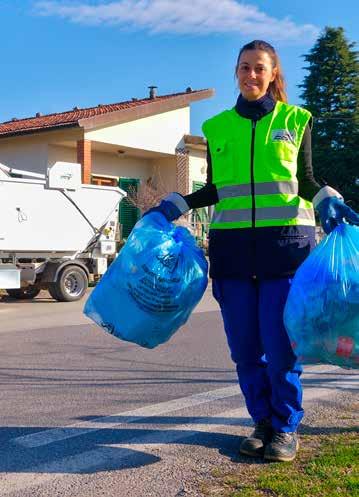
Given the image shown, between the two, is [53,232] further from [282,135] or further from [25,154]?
[282,135]

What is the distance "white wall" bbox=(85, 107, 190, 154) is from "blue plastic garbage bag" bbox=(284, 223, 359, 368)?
15919 millimetres

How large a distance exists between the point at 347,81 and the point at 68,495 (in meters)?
37.6

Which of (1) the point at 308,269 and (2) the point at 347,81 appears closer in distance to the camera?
(1) the point at 308,269

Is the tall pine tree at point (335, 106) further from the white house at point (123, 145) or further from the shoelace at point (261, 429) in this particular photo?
the shoelace at point (261, 429)

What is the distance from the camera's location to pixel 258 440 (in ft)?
11.8

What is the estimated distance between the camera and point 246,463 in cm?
352

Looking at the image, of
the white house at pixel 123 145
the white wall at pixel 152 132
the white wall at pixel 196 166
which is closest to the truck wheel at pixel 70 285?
the white house at pixel 123 145

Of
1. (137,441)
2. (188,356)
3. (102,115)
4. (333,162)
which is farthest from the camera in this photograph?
(333,162)

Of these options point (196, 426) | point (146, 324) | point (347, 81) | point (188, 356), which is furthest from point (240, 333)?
point (347, 81)

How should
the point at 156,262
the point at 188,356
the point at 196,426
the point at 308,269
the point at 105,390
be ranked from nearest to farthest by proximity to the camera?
the point at 308,269, the point at 156,262, the point at 196,426, the point at 105,390, the point at 188,356

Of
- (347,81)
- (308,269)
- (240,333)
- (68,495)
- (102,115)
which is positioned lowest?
(68,495)

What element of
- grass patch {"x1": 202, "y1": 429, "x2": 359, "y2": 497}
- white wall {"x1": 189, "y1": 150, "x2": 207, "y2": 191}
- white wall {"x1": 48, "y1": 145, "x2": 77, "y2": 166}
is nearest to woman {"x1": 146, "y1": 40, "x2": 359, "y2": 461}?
grass patch {"x1": 202, "y1": 429, "x2": 359, "y2": 497}

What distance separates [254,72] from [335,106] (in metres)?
36.1

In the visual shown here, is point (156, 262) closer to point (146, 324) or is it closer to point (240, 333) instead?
point (146, 324)
